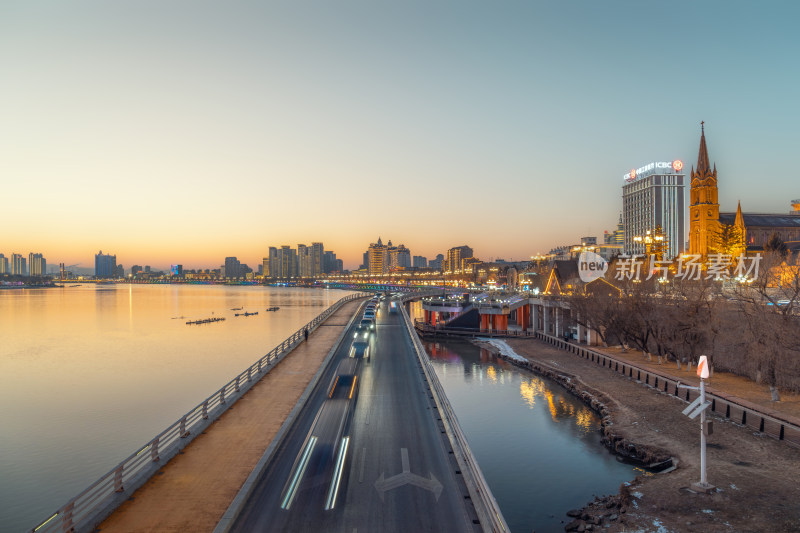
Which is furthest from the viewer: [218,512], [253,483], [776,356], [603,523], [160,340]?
[160,340]

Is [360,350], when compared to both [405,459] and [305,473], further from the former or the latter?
[305,473]

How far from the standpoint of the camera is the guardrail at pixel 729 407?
26.5 m

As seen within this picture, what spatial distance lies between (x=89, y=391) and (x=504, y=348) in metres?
48.6

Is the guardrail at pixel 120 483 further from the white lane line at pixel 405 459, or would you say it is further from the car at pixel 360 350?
the car at pixel 360 350

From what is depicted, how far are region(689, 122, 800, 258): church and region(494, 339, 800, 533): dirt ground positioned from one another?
10809 centimetres

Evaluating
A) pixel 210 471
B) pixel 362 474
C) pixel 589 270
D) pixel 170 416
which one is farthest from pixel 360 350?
pixel 589 270

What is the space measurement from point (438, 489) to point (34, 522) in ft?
64.2

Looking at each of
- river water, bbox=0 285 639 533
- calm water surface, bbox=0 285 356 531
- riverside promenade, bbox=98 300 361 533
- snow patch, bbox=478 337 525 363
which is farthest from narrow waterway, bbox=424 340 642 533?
calm water surface, bbox=0 285 356 531

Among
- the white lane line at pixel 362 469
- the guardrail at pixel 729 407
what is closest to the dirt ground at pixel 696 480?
the guardrail at pixel 729 407

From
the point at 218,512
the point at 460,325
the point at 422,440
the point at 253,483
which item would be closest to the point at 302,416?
the point at 422,440

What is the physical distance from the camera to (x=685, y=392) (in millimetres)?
36156

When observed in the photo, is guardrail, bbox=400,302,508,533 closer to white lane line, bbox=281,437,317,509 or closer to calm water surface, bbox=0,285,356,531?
white lane line, bbox=281,437,317,509

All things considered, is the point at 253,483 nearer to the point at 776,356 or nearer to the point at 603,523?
the point at 603,523

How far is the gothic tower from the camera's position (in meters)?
125
